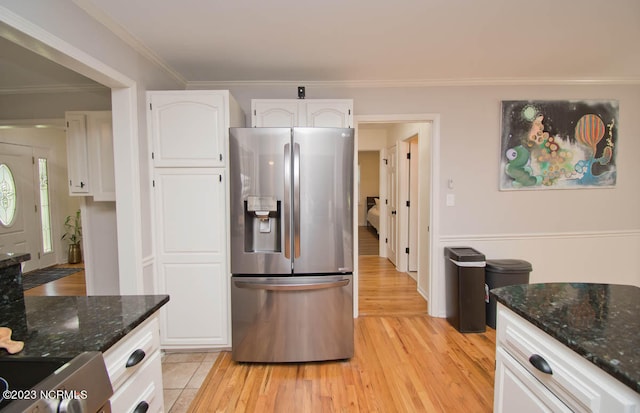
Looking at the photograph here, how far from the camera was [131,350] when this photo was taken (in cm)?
104

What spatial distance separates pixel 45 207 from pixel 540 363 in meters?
7.09

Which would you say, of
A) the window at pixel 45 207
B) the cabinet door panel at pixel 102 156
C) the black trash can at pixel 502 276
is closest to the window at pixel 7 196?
the window at pixel 45 207

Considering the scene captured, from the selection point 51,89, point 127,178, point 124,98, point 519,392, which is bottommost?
point 519,392

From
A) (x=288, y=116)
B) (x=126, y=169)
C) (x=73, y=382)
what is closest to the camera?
(x=73, y=382)

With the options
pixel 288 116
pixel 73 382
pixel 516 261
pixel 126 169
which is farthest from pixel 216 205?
pixel 516 261

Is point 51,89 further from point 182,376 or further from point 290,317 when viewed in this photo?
point 290,317

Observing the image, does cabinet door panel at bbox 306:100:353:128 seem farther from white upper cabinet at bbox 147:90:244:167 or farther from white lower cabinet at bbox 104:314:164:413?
white lower cabinet at bbox 104:314:164:413

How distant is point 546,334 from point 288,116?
2289mm

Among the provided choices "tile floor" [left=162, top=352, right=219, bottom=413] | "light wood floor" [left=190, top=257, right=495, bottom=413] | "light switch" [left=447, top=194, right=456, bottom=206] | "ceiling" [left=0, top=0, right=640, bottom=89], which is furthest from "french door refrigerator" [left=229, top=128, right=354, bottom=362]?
"light switch" [left=447, top=194, right=456, bottom=206]

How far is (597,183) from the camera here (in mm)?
2977

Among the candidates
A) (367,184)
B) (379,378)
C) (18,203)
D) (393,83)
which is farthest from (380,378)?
(367,184)

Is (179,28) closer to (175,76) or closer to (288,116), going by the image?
(175,76)

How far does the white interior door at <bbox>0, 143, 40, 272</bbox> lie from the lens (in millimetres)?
4367

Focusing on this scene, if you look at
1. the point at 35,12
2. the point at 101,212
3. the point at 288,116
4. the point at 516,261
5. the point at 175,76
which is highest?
A: the point at 175,76
